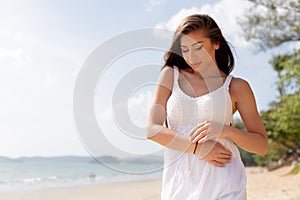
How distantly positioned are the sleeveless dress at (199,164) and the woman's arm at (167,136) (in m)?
0.03

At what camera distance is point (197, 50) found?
1.91 m

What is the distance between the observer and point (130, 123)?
1943mm

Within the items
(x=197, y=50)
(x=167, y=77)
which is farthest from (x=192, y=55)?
(x=167, y=77)

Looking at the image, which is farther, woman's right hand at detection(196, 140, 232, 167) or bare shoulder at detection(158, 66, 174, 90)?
bare shoulder at detection(158, 66, 174, 90)

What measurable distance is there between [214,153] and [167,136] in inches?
8.4

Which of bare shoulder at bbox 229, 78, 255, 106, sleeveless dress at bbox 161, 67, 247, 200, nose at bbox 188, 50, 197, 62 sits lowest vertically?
sleeveless dress at bbox 161, 67, 247, 200

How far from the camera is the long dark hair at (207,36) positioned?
1892mm

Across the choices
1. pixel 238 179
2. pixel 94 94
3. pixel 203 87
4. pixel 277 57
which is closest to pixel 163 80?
pixel 203 87

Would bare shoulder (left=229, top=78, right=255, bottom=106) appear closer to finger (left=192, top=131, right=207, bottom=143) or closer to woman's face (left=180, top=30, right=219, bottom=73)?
woman's face (left=180, top=30, right=219, bottom=73)

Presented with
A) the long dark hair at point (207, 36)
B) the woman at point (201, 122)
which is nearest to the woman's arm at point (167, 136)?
the woman at point (201, 122)

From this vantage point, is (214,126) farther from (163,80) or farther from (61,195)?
(61,195)

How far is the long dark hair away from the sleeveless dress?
0.47ft

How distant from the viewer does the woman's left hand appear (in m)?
1.81

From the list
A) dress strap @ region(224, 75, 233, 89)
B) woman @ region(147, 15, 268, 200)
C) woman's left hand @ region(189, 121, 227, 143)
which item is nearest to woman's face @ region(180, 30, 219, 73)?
woman @ region(147, 15, 268, 200)
